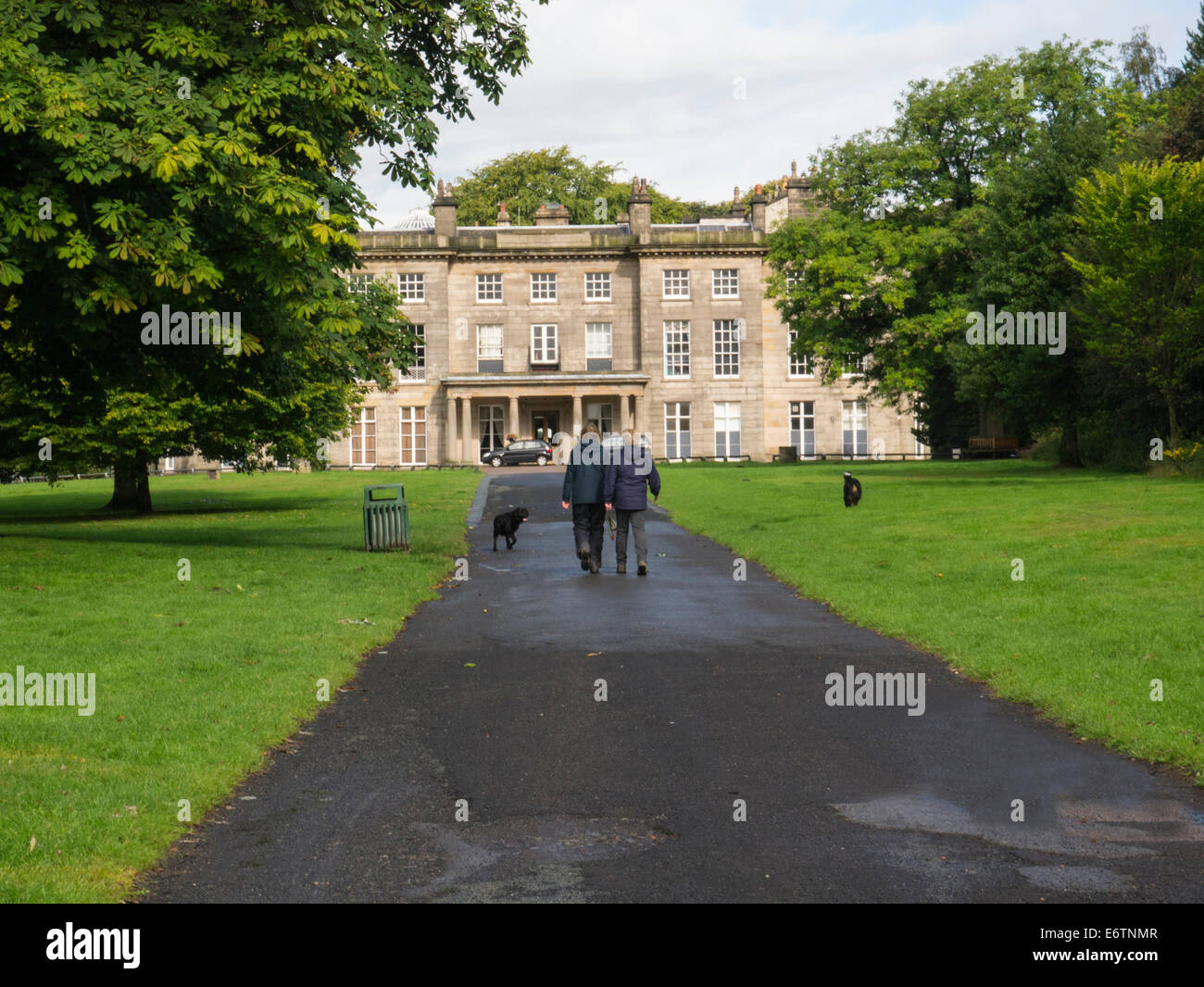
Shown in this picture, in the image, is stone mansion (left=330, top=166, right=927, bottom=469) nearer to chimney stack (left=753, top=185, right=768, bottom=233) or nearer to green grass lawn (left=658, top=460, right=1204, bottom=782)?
chimney stack (left=753, top=185, right=768, bottom=233)

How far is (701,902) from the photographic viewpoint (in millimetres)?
5199

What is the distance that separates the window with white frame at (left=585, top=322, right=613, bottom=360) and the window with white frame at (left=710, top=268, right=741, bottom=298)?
6.39 meters

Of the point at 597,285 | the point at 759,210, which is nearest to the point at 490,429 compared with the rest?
the point at 597,285

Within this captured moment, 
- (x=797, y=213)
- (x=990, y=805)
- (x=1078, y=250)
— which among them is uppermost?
(x=797, y=213)

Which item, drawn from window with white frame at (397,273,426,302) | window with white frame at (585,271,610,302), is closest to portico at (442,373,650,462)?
window with white frame at (585,271,610,302)

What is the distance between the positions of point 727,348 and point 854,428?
29.2 ft

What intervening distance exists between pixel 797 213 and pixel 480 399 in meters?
22.8

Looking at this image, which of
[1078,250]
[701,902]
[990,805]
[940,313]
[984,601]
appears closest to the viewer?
[701,902]

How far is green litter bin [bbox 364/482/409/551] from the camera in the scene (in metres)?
21.0

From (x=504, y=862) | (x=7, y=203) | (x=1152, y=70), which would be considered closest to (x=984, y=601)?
(x=504, y=862)

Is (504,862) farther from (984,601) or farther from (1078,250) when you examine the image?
(1078,250)

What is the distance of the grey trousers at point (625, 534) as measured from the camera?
17781 millimetres

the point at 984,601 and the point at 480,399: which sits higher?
the point at 480,399

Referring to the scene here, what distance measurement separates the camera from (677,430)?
2891 inches
